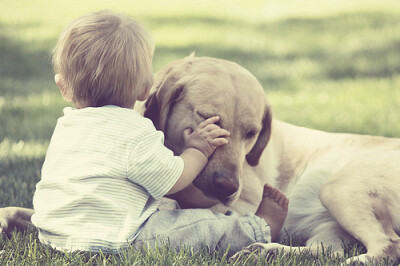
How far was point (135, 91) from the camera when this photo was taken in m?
3.00

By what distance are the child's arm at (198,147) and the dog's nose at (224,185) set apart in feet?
0.43

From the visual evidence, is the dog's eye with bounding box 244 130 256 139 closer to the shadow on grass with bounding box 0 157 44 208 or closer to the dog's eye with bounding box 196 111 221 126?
the dog's eye with bounding box 196 111 221 126

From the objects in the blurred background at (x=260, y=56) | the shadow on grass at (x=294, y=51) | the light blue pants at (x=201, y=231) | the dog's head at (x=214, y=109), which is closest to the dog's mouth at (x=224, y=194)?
the dog's head at (x=214, y=109)

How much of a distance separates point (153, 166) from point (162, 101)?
2.62 feet

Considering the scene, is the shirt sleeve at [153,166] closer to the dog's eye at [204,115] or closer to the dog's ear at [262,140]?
the dog's eye at [204,115]

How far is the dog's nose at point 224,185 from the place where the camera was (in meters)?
3.20

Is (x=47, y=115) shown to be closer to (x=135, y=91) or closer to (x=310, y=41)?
(x=135, y=91)

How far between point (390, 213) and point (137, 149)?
5.09 feet

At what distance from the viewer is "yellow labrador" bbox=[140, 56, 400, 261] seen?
10.6ft

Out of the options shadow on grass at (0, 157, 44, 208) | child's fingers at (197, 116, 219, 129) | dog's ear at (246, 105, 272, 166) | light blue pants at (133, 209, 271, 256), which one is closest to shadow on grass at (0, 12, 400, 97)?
shadow on grass at (0, 157, 44, 208)

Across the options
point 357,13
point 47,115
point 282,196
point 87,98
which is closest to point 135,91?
point 87,98

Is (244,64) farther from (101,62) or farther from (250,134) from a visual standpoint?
(101,62)

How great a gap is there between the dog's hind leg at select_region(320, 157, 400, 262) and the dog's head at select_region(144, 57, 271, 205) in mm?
609

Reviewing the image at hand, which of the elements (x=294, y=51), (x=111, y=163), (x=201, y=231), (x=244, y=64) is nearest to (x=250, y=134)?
(x=201, y=231)
